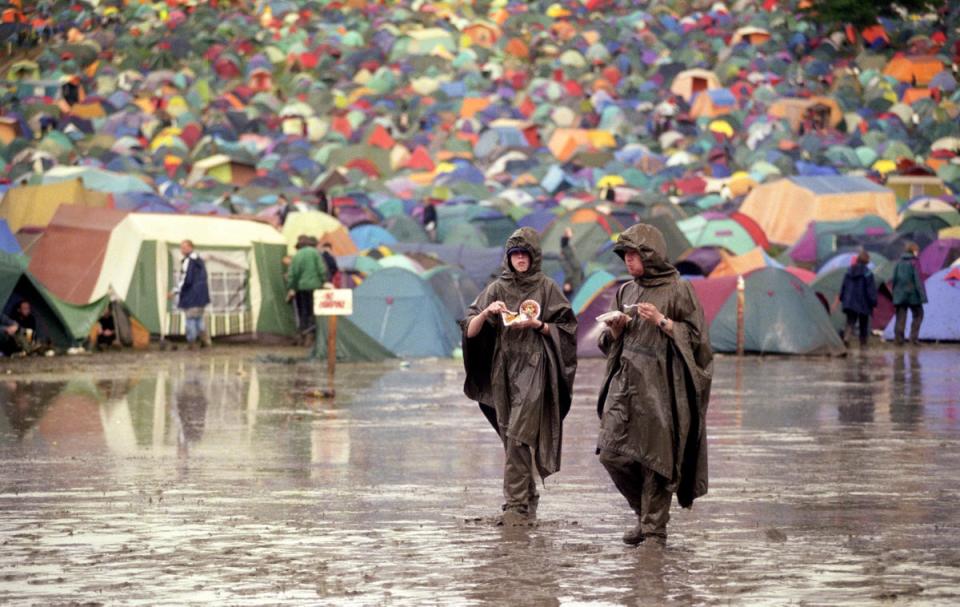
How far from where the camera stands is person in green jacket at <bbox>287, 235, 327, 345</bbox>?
28047 mm

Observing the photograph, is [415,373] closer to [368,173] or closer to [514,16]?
[368,173]

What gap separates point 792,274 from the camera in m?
28.3

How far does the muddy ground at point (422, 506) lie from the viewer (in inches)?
332

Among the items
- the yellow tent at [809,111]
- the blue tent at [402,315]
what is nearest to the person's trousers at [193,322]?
the blue tent at [402,315]

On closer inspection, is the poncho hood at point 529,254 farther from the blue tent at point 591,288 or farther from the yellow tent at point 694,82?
the yellow tent at point 694,82

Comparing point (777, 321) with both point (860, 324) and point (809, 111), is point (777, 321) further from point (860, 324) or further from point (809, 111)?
point (809, 111)

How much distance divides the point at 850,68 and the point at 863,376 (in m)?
45.8

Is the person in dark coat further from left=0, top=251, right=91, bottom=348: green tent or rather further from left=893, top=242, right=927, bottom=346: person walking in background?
left=0, top=251, right=91, bottom=348: green tent

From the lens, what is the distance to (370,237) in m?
37.5

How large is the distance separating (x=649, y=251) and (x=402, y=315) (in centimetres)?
1735

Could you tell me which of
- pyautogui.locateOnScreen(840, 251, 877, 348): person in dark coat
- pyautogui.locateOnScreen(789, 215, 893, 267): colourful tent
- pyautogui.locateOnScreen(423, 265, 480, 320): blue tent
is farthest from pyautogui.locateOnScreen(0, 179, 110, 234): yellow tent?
pyautogui.locateOnScreen(789, 215, 893, 267): colourful tent

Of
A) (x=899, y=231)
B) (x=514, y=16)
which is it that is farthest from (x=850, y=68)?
(x=899, y=231)

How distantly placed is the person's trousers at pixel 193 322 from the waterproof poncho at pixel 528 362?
671 inches

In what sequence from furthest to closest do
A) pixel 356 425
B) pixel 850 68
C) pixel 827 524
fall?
pixel 850 68
pixel 356 425
pixel 827 524
